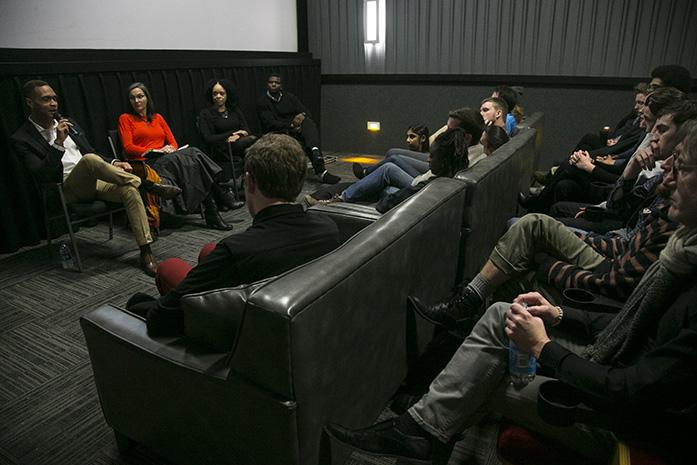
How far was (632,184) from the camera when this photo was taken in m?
2.49

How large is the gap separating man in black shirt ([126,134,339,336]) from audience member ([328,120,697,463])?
476 millimetres

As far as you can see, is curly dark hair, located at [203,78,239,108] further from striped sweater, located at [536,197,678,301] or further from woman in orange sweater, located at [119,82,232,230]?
striped sweater, located at [536,197,678,301]

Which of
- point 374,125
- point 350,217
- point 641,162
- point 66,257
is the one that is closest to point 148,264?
point 66,257

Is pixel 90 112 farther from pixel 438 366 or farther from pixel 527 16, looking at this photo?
pixel 527 16

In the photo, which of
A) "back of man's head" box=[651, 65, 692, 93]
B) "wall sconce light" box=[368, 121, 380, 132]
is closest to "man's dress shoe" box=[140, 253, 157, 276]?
"back of man's head" box=[651, 65, 692, 93]

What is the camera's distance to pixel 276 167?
1386 millimetres

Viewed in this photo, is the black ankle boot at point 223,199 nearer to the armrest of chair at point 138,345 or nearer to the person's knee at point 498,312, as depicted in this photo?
the armrest of chair at point 138,345

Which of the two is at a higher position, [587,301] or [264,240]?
[264,240]

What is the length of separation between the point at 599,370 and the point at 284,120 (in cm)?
466

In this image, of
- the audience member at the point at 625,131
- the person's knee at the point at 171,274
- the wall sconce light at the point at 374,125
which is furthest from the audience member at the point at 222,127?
the audience member at the point at 625,131

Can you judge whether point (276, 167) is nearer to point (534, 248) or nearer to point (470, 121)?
point (534, 248)

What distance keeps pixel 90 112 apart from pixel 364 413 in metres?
3.35

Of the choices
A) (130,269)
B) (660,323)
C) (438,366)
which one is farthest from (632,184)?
(130,269)

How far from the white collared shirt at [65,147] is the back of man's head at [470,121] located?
97.8 inches
